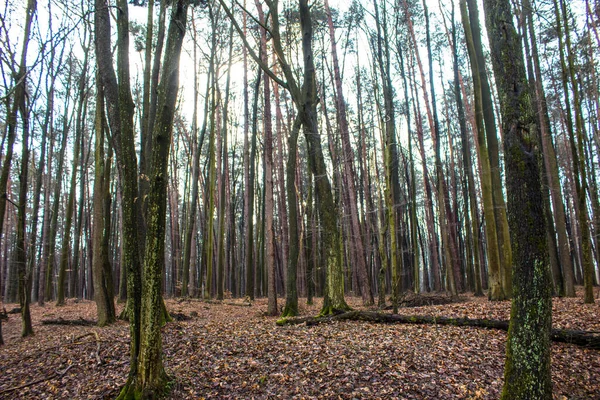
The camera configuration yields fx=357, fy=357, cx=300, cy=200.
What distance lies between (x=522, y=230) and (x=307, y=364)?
3.06m

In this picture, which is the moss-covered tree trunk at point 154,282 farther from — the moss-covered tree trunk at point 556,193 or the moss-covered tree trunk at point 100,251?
the moss-covered tree trunk at point 556,193

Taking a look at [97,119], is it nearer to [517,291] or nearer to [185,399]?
[185,399]

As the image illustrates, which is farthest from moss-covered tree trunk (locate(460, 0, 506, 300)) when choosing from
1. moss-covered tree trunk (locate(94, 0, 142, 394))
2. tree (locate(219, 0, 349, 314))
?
moss-covered tree trunk (locate(94, 0, 142, 394))

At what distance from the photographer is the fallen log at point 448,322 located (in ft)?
17.0

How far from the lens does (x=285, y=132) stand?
65.5 ft

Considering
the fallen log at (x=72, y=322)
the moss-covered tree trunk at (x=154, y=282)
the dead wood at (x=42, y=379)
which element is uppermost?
the moss-covered tree trunk at (x=154, y=282)

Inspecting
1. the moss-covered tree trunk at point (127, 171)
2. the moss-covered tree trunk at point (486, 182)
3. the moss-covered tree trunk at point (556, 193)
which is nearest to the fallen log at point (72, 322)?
the moss-covered tree trunk at point (127, 171)

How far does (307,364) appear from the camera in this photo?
467cm

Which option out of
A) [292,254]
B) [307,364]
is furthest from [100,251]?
[307,364]

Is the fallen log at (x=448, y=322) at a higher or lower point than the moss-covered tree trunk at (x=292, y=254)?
lower

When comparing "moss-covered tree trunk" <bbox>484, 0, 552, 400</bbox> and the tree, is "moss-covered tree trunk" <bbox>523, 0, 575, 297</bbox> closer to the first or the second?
the tree

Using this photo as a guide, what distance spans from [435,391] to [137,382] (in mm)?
3228

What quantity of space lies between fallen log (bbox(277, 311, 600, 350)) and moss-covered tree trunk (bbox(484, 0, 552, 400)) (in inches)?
118

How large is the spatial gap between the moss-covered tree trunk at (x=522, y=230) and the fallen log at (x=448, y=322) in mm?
2996
